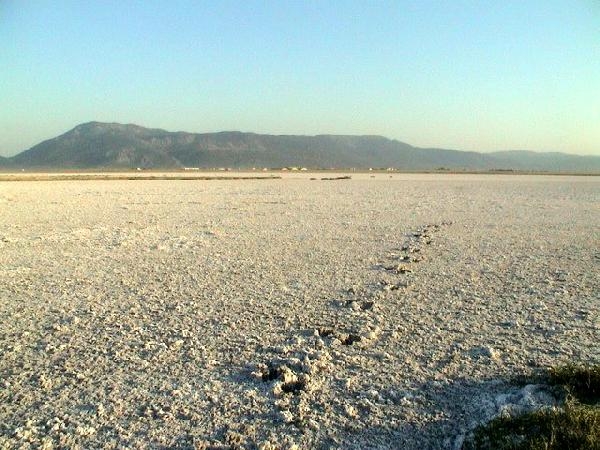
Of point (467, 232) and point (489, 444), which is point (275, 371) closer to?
point (489, 444)

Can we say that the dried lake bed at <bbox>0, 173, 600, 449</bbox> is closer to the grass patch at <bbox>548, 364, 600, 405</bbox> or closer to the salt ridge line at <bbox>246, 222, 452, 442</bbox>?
the salt ridge line at <bbox>246, 222, 452, 442</bbox>

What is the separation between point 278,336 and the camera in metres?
5.18

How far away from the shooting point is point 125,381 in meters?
4.16

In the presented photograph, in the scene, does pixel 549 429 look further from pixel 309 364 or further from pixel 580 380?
pixel 309 364

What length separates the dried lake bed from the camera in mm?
3559

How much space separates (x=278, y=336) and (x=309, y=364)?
2.76 feet

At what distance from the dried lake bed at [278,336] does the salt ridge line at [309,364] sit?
0.02 metres

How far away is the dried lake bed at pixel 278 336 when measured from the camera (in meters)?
3.56

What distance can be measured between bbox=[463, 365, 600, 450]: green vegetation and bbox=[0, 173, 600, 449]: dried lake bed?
0.22 meters

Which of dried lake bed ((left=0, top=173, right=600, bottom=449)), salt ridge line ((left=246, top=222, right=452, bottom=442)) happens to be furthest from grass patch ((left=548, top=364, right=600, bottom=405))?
salt ridge line ((left=246, top=222, right=452, bottom=442))

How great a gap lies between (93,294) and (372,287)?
3687mm

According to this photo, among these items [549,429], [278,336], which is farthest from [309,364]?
[549,429]

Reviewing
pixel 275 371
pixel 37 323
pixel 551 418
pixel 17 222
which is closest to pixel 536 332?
Result: pixel 551 418

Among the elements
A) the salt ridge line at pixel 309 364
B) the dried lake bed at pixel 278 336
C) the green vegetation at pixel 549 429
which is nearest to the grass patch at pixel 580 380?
the green vegetation at pixel 549 429
